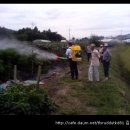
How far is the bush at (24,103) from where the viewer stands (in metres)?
6.38

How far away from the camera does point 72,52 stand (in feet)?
36.5

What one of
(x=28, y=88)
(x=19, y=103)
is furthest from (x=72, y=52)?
(x=19, y=103)

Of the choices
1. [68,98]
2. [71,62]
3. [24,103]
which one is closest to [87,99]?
[68,98]

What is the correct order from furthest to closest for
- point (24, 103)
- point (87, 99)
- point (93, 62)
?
point (93, 62)
point (87, 99)
point (24, 103)

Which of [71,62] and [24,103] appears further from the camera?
[71,62]

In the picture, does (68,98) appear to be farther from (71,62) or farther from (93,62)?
(71,62)

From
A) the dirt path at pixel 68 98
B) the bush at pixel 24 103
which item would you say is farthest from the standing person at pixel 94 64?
the bush at pixel 24 103

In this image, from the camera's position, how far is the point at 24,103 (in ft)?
21.6

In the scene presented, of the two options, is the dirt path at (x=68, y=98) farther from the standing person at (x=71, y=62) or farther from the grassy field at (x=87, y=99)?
the standing person at (x=71, y=62)

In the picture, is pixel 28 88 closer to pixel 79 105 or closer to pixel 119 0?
pixel 79 105

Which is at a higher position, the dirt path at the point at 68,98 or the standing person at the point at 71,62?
the standing person at the point at 71,62

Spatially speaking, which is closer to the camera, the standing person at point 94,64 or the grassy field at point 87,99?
the grassy field at point 87,99

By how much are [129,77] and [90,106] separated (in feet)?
30.6

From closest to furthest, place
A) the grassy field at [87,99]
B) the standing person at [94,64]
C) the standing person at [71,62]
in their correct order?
the grassy field at [87,99] < the standing person at [94,64] < the standing person at [71,62]
